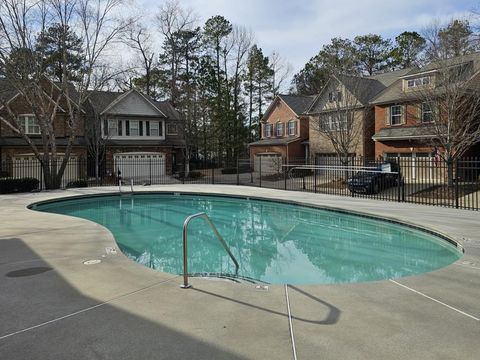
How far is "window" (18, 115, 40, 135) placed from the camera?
2906 cm

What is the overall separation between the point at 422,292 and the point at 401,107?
22317mm

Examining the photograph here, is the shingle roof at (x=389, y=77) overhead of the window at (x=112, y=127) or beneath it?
overhead

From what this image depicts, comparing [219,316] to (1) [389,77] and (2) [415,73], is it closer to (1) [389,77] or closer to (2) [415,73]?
(2) [415,73]

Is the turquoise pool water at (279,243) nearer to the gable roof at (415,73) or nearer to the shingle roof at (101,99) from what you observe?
the gable roof at (415,73)

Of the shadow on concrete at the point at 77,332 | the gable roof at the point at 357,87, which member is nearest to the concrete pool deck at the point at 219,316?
the shadow on concrete at the point at 77,332

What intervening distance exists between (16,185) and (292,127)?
23132 millimetres

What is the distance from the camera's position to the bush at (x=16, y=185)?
19366mm

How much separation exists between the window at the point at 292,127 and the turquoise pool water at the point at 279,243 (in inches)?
786

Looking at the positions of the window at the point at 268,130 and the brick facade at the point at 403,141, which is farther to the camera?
the window at the point at 268,130

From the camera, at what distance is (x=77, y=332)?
3752 mm

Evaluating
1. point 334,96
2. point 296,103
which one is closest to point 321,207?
point 334,96

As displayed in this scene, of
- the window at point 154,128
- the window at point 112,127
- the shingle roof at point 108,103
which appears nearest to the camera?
the shingle roof at point 108,103

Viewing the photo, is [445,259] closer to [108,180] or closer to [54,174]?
[54,174]

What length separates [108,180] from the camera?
28625 millimetres
